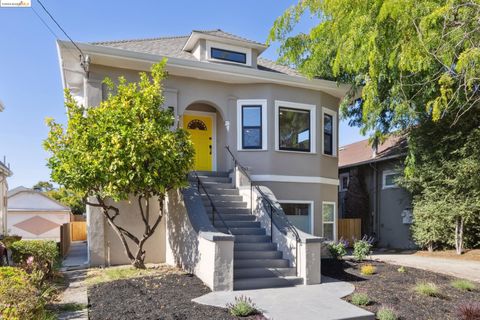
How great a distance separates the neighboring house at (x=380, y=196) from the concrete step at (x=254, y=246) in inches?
369

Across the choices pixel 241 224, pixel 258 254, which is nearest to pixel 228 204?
pixel 241 224

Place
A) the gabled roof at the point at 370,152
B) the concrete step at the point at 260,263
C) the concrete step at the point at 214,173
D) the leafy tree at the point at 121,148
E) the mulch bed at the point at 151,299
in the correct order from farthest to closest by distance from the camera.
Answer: the gabled roof at the point at 370,152
the concrete step at the point at 214,173
the concrete step at the point at 260,263
the leafy tree at the point at 121,148
the mulch bed at the point at 151,299

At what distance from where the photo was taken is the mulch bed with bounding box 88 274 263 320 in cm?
536

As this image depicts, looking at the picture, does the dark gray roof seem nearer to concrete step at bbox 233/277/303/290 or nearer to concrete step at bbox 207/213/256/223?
concrete step at bbox 207/213/256/223

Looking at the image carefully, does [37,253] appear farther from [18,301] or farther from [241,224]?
[241,224]

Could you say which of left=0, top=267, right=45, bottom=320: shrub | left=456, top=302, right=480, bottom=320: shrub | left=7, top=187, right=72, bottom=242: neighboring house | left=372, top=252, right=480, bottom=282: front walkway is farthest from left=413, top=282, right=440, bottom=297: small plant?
left=7, top=187, right=72, bottom=242: neighboring house

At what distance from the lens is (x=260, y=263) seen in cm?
782

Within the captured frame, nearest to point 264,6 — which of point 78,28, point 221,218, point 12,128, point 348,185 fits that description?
point 78,28

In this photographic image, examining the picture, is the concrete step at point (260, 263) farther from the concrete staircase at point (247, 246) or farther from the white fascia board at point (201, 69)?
the white fascia board at point (201, 69)

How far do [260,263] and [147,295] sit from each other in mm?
2607

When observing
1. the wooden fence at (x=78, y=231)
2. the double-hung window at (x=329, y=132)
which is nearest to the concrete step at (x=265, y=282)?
the double-hung window at (x=329, y=132)

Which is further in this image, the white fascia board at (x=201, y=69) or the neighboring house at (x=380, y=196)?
the neighboring house at (x=380, y=196)

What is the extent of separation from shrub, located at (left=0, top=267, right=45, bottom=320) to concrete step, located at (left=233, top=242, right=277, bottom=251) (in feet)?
14.0

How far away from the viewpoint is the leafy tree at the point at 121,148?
7.24 meters
